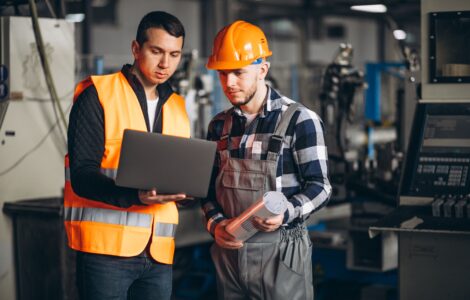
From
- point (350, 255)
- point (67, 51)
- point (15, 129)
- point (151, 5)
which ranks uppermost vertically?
point (151, 5)

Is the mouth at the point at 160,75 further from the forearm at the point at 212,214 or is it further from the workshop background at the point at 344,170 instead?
the workshop background at the point at 344,170

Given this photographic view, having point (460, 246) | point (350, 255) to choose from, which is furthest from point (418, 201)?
point (350, 255)

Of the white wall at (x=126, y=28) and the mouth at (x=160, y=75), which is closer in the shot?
the mouth at (x=160, y=75)

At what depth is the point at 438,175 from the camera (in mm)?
3232

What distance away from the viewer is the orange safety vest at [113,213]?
253 centimetres

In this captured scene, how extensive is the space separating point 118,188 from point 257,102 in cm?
53

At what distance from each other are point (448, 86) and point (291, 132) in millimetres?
1091

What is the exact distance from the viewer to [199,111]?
6.30 metres

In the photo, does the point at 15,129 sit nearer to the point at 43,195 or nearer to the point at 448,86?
the point at 43,195

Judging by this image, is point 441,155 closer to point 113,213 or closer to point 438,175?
point 438,175

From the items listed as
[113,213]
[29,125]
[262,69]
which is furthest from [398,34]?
[113,213]

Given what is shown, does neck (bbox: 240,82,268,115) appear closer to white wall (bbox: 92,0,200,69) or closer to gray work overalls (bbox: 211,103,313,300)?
gray work overalls (bbox: 211,103,313,300)

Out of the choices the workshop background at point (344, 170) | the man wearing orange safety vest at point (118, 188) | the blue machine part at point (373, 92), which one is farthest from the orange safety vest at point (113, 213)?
the blue machine part at point (373, 92)

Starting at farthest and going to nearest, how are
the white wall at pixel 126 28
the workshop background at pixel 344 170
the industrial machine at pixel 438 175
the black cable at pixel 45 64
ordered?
the white wall at pixel 126 28
the black cable at pixel 45 64
the workshop background at pixel 344 170
the industrial machine at pixel 438 175
